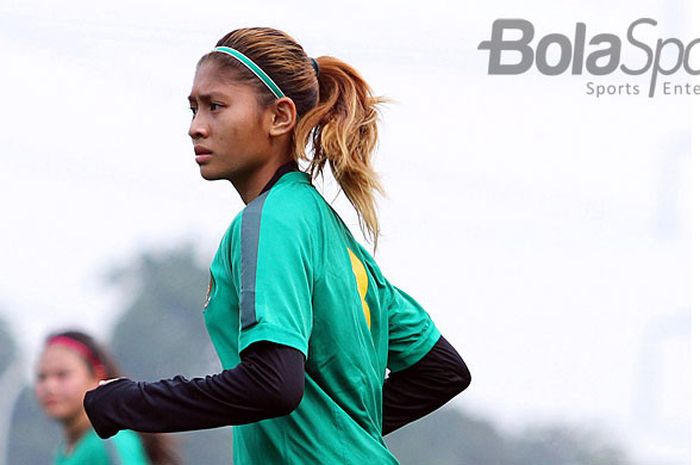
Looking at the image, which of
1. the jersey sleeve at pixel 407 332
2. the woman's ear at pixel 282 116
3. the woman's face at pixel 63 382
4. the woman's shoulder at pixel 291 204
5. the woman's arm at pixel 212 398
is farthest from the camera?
the woman's face at pixel 63 382

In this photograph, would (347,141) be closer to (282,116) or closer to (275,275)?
(282,116)

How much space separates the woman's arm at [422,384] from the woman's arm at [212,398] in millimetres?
424

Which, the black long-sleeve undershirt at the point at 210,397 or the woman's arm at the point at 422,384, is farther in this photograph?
the woman's arm at the point at 422,384

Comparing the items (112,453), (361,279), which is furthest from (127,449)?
(361,279)

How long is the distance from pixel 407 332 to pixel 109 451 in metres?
1.09

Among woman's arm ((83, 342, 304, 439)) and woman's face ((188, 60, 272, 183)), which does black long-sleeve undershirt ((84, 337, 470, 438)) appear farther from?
woman's face ((188, 60, 272, 183))

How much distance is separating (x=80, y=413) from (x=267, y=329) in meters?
1.48

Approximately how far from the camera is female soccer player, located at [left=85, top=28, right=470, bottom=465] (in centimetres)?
163

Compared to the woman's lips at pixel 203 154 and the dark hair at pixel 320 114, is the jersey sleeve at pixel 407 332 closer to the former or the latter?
the dark hair at pixel 320 114

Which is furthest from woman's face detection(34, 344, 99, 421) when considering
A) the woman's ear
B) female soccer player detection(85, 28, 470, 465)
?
the woman's ear

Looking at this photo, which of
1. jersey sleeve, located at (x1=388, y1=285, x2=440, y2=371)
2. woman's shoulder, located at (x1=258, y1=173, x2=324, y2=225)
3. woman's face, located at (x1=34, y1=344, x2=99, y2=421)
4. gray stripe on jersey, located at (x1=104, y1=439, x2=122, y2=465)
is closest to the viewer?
woman's shoulder, located at (x1=258, y1=173, x2=324, y2=225)

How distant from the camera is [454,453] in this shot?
4879 mm

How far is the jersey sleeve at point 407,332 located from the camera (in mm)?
1954

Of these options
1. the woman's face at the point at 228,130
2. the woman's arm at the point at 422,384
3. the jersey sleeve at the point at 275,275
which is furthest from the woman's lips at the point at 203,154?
the woman's arm at the point at 422,384
